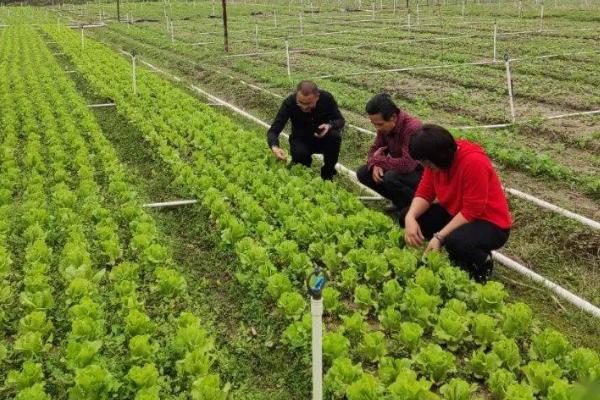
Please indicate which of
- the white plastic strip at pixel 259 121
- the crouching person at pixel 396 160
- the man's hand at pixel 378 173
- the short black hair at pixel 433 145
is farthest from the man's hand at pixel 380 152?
the short black hair at pixel 433 145

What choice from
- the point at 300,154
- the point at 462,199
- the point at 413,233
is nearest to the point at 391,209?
the point at 300,154

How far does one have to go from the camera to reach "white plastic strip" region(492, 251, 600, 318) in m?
4.77

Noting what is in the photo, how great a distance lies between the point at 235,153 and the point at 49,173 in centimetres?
251

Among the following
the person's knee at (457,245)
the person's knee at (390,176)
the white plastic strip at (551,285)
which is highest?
the person's knee at (390,176)

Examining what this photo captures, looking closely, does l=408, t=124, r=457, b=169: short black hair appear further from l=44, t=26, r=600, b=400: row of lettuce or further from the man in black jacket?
the man in black jacket

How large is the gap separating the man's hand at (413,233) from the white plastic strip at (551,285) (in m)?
1.00

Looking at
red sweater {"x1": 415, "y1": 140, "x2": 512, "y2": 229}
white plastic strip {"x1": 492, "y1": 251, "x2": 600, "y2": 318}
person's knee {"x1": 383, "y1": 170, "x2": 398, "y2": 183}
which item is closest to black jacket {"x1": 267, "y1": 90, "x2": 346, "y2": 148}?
person's knee {"x1": 383, "y1": 170, "x2": 398, "y2": 183}

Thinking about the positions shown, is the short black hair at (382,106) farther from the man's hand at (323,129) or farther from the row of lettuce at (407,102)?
the row of lettuce at (407,102)

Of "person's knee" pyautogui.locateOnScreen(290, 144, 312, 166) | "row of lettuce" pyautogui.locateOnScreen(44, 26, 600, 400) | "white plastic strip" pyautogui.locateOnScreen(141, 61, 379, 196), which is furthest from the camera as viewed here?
"white plastic strip" pyautogui.locateOnScreen(141, 61, 379, 196)

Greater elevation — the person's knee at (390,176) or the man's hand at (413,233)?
the person's knee at (390,176)

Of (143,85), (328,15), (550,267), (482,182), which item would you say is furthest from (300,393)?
(328,15)

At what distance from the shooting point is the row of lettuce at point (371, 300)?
372 centimetres

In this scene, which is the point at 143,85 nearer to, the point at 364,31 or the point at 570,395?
the point at 570,395

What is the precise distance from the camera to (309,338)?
4.24m
